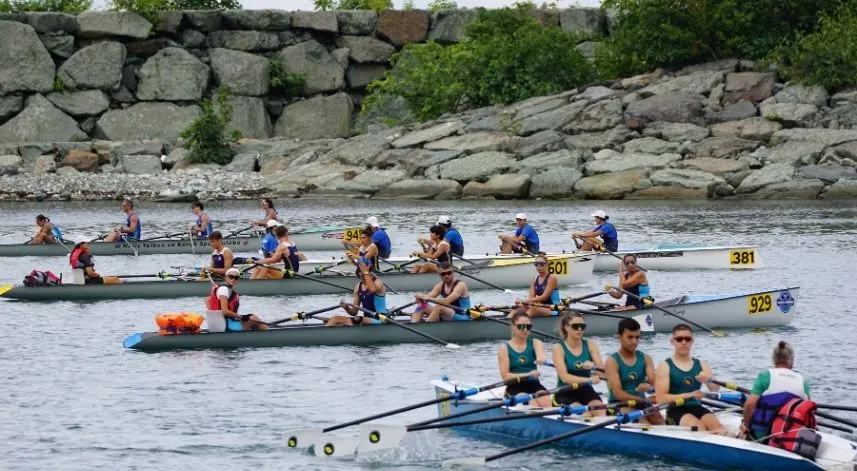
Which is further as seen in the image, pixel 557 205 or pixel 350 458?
pixel 557 205

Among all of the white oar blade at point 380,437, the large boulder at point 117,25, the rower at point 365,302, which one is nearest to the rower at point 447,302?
the rower at point 365,302

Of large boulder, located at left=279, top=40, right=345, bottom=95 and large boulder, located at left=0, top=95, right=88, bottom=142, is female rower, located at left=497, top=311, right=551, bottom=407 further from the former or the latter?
large boulder, located at left=279, top=40, right=345, bottom=95

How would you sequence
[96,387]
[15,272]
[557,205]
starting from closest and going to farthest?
[96,387], [15,272], [557,205]

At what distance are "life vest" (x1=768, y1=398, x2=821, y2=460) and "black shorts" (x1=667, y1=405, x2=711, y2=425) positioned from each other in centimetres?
138

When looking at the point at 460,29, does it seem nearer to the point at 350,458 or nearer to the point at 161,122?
the point at 161,122

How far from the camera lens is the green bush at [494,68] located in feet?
226

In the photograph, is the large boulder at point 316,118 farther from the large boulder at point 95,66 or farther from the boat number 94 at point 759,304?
the boat number 94 at point 759,304

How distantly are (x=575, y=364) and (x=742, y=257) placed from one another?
2034 cm

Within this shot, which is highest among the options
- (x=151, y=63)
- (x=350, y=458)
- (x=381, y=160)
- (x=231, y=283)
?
(x=151, y=63)

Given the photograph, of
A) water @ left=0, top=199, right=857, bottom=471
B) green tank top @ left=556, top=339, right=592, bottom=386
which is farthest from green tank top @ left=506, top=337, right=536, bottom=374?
water @ left=0, top=199, right=857, bottom=471

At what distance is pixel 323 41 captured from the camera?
263 feet

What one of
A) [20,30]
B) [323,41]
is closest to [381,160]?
[323,41]

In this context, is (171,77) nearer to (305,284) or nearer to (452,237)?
(305,284)

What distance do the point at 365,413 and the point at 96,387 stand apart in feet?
17.0
